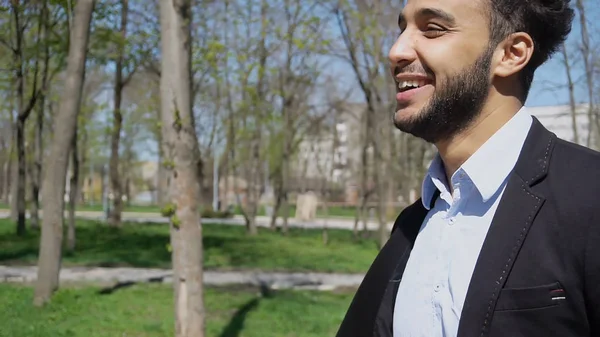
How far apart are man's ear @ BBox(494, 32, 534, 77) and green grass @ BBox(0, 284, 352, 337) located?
20.3ft

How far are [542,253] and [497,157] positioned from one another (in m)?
0.30

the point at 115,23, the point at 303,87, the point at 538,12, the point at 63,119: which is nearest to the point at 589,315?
the point at 538,12

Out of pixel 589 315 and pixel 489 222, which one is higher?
pixel 489 222

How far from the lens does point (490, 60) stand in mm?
1626

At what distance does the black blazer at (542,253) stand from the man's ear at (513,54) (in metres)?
0.17

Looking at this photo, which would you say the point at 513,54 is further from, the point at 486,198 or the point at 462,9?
the point at 486,198

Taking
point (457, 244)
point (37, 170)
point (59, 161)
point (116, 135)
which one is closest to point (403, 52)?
point (457, 244)

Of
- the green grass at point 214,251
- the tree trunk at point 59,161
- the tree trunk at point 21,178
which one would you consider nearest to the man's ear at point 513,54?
the tree trunk at point 59,161

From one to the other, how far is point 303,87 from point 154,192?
43.3 m

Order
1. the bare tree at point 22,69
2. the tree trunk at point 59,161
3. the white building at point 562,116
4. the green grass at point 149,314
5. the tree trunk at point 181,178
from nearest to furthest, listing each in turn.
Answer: the tree trunk at point 181,178 < the green grass at point 149,314 < the tree trunk at point 59,161 < the bare tree at point 22,69 < the white building at point 562,116

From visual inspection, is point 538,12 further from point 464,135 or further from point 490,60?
point 464,135

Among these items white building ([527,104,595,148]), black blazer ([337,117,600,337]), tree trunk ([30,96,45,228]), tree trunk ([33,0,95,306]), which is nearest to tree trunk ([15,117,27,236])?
tree trunk ([30,96,45,228])

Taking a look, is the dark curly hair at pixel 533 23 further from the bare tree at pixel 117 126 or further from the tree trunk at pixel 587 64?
the bare tree at pixel 117 126

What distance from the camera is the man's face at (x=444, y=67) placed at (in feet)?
5.32
